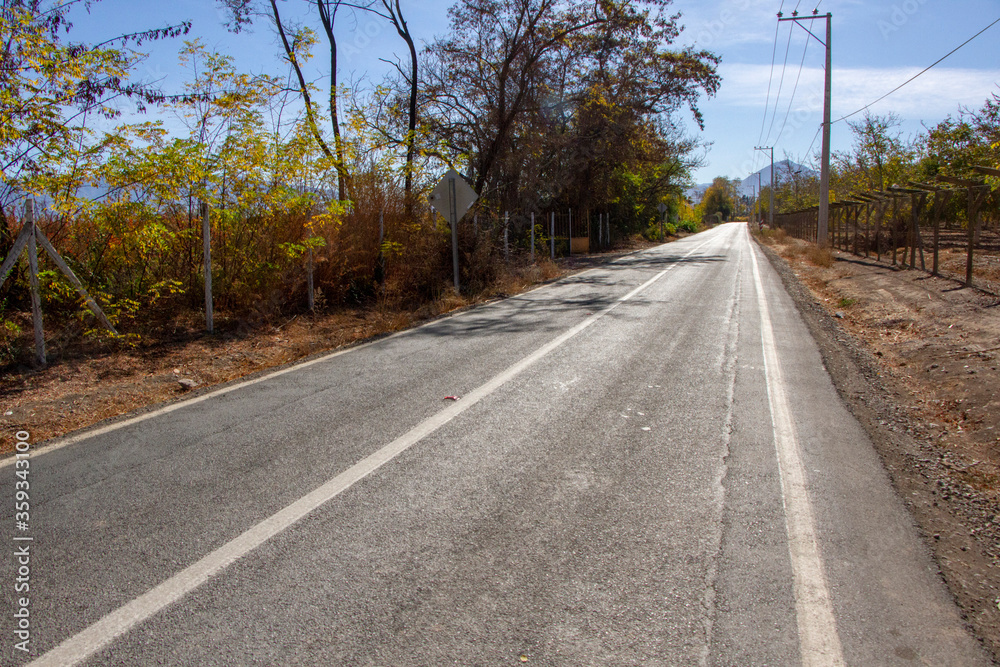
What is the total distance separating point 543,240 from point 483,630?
26.1 meters

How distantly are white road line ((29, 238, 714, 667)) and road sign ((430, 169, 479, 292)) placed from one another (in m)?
9.61

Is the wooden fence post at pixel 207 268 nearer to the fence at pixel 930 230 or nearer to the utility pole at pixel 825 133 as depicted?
the fence at pixel 930 230

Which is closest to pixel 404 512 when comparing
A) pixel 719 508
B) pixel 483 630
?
pixel 483 630

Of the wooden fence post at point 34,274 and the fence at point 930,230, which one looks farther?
the fence at point 930,230

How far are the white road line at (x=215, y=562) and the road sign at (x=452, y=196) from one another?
9610 mm

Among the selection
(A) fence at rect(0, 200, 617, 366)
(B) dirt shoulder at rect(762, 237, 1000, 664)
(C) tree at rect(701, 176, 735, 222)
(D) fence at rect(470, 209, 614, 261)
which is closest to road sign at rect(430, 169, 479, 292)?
(A) fence at rect(0, 200, 617, 366)

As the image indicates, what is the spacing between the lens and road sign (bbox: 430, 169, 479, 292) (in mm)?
14594

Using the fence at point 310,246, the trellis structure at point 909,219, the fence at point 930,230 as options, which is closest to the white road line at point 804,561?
the fence at point 310,246

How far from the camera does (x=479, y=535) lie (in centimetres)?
348

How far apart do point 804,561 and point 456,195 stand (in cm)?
1244

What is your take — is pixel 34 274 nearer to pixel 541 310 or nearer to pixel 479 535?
pixel 479 535

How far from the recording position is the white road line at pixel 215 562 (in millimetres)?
2566

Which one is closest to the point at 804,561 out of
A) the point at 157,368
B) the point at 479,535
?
the point at 479,535

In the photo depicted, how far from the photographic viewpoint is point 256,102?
35.1 feet
